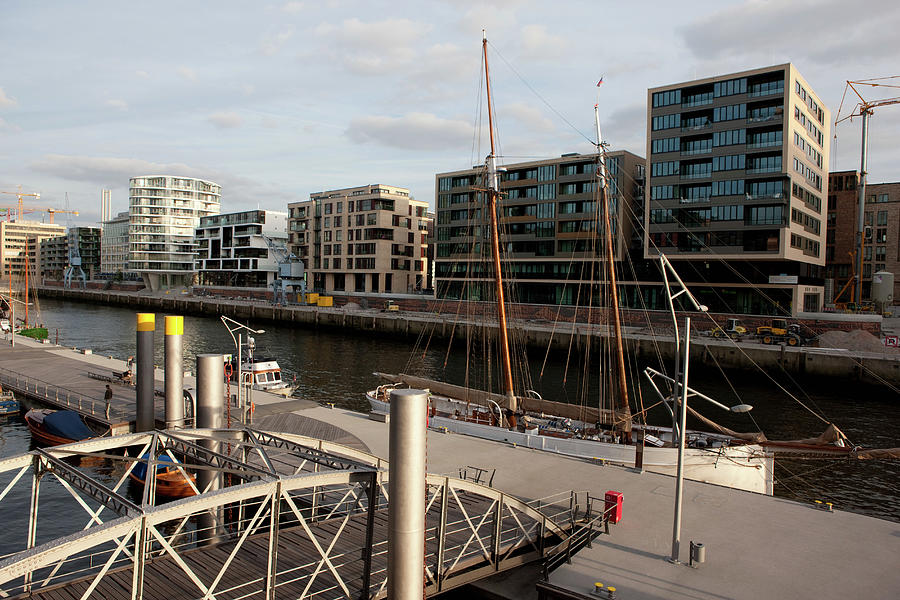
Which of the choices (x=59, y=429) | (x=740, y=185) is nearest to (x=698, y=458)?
(x=59, y=429)

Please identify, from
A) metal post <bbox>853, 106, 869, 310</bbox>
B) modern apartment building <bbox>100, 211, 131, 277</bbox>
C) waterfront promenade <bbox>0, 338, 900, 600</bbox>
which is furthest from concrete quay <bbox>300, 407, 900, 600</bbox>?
modern apartment building <bbox>100, 211, 131, 277</bbox>

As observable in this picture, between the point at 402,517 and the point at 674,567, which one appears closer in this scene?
the point at 402,517

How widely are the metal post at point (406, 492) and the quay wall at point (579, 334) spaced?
2108cm

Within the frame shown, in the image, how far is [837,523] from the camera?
1880cm

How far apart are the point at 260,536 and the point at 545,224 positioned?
267 ft

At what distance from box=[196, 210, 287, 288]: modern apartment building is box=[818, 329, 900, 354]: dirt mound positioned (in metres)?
116

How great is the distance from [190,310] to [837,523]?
126660 mm

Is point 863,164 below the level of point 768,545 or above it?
above

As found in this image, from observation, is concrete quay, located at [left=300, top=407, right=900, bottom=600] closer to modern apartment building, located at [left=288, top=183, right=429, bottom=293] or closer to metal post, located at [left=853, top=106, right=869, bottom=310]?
metal post, located at [left=853, top=106, right=869, bottom=310]

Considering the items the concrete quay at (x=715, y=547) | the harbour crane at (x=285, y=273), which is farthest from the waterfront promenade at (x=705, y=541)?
the harbour crane at (x=285, y=273)

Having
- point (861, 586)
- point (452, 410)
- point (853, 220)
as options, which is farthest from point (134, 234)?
point (861, 586)

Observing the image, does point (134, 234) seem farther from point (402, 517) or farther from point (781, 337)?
point (402, 517)

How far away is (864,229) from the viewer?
11131cm

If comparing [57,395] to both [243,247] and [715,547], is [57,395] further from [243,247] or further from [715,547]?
[243,247]
